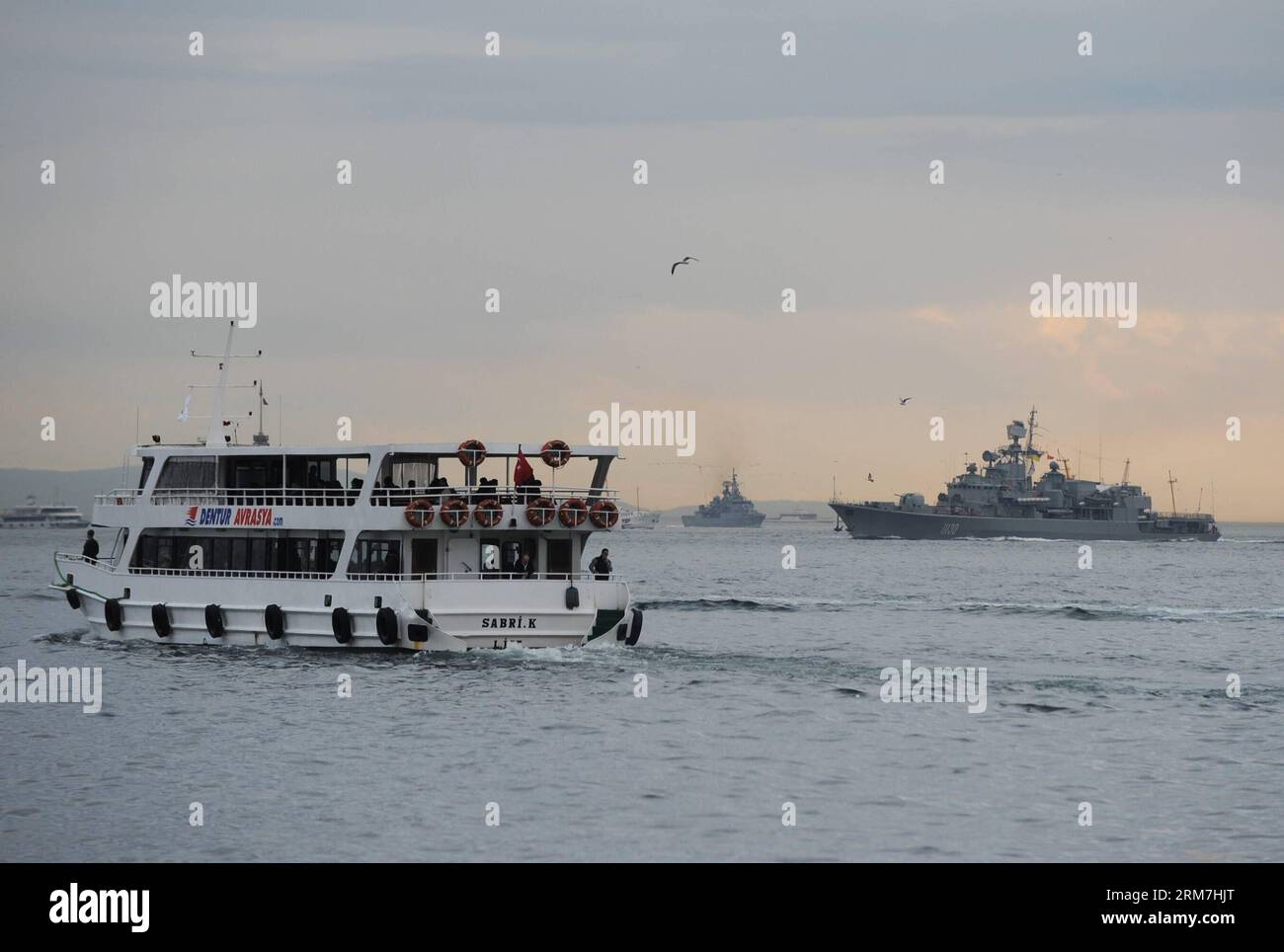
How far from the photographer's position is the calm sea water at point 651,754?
77.0 ft

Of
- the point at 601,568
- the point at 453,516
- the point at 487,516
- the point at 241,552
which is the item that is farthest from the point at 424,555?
the point at 241,552

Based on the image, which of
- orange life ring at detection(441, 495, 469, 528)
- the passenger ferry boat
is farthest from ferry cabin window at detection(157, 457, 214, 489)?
orange life ring at detection(441, 495, 469, 528)

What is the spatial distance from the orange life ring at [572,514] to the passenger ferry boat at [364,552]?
4 cm

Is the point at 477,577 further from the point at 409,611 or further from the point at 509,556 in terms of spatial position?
the point at 409,611

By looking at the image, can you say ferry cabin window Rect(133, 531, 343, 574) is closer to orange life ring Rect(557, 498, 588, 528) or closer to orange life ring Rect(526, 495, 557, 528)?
orange life ring Rect(526, 495, 557, 528)

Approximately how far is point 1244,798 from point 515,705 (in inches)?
596

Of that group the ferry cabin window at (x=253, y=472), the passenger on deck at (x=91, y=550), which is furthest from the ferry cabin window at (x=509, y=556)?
the passenger on deck at (x=91, y=550)

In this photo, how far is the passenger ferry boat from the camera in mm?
40562

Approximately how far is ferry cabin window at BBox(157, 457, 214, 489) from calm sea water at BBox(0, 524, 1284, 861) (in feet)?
15.9

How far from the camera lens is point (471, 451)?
4175 centimetres

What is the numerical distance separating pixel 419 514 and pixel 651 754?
12.9 metres

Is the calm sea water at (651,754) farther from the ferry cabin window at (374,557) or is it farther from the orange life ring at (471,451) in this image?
the orange life ring at (471,451)
